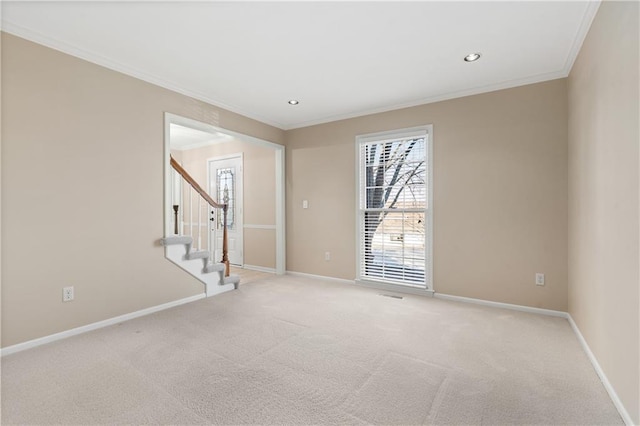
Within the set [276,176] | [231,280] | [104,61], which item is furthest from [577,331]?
[104,61]

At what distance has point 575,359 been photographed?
2.28 meters

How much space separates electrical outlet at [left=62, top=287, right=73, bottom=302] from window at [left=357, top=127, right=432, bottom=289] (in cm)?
338

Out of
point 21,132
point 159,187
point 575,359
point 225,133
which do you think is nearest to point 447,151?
point 575,359

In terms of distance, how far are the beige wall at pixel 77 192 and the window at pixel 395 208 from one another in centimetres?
263

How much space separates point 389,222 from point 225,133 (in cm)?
264

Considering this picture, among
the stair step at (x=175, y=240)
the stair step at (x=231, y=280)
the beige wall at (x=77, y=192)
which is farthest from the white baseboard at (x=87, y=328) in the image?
the stair step at (x=175, y=240)

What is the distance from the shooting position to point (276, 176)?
211 inches

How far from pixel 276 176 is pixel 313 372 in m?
3.77

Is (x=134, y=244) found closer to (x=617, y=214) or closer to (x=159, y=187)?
(x=159, y=187)

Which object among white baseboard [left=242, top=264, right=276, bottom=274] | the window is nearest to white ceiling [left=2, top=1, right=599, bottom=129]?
the window

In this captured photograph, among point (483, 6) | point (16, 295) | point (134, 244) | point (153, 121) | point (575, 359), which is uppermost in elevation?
point (483, 6)

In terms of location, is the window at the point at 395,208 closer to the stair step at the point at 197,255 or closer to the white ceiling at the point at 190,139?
the stair step at the point at 197,255

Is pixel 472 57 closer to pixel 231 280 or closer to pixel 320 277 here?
pixel 320 277

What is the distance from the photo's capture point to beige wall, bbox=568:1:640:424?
62.1 inches
